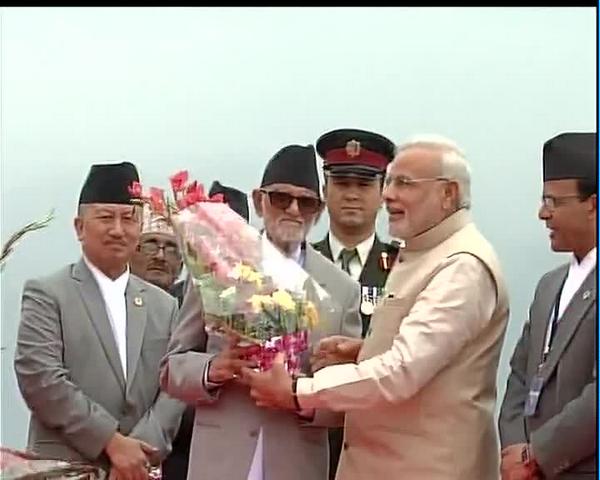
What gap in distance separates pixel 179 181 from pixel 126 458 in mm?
640

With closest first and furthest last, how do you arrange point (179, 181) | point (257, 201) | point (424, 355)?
point (424, 355) < point (179, 181) < point (257, 201)

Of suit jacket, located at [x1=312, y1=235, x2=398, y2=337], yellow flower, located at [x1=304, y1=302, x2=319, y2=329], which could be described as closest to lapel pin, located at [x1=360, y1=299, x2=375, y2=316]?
suit jacket, located at [x1=312, y1=235, x2=398, y2=337]

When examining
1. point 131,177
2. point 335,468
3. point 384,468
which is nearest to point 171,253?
point 131,177

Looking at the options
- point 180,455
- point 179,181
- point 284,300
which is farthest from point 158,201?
point 180,455

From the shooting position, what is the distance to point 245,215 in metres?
2.78

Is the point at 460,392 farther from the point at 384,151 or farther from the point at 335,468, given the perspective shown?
the point at 384,151

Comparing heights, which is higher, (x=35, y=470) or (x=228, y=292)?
(x=228, y=292)

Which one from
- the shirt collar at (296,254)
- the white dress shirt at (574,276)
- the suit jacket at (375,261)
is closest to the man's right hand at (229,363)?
the shirt collar at (296,254)

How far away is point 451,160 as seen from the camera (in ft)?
8.46

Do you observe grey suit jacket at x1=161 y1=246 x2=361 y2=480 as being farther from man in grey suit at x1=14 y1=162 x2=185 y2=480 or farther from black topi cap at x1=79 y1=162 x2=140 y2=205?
black topi cap at x1=79 y1=162 x2=140 y2=205

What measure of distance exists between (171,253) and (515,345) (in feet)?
2.97

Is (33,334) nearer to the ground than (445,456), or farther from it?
farther from it

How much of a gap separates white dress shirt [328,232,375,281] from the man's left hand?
0.49m

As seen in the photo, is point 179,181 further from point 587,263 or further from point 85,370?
point 587,263
